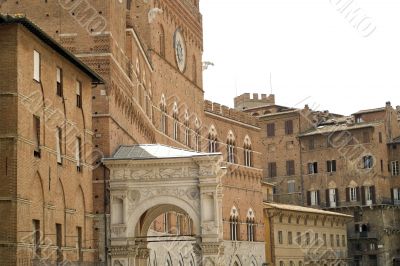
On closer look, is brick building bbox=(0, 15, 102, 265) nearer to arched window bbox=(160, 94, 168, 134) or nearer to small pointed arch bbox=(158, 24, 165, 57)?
arched window bbox=(160, 94, 168, 134)

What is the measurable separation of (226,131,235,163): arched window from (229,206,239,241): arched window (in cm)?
367

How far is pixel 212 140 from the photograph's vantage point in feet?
181

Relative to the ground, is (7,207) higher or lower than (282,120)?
lower

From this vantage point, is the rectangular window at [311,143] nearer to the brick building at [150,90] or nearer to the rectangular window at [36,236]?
the brick building at [150,90]

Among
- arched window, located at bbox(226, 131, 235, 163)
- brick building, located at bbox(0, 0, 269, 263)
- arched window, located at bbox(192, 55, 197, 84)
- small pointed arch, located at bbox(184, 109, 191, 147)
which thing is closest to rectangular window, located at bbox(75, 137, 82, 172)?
brick building, located at bbox(0, 0, 269, 263)

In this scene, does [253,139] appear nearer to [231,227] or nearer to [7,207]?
[231,227]

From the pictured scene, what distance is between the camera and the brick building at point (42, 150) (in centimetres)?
2205

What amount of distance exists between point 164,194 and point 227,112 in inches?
1079

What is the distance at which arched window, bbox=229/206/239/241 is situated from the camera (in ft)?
179

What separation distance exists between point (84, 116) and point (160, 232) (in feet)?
48.2

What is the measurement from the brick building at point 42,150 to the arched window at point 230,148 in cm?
2819

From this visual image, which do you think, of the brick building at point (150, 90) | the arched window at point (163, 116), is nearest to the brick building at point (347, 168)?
the brick building at point (150, 90)

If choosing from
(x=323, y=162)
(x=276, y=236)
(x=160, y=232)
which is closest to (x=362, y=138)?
(x=323, y=162)

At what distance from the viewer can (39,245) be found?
76.9 feet
